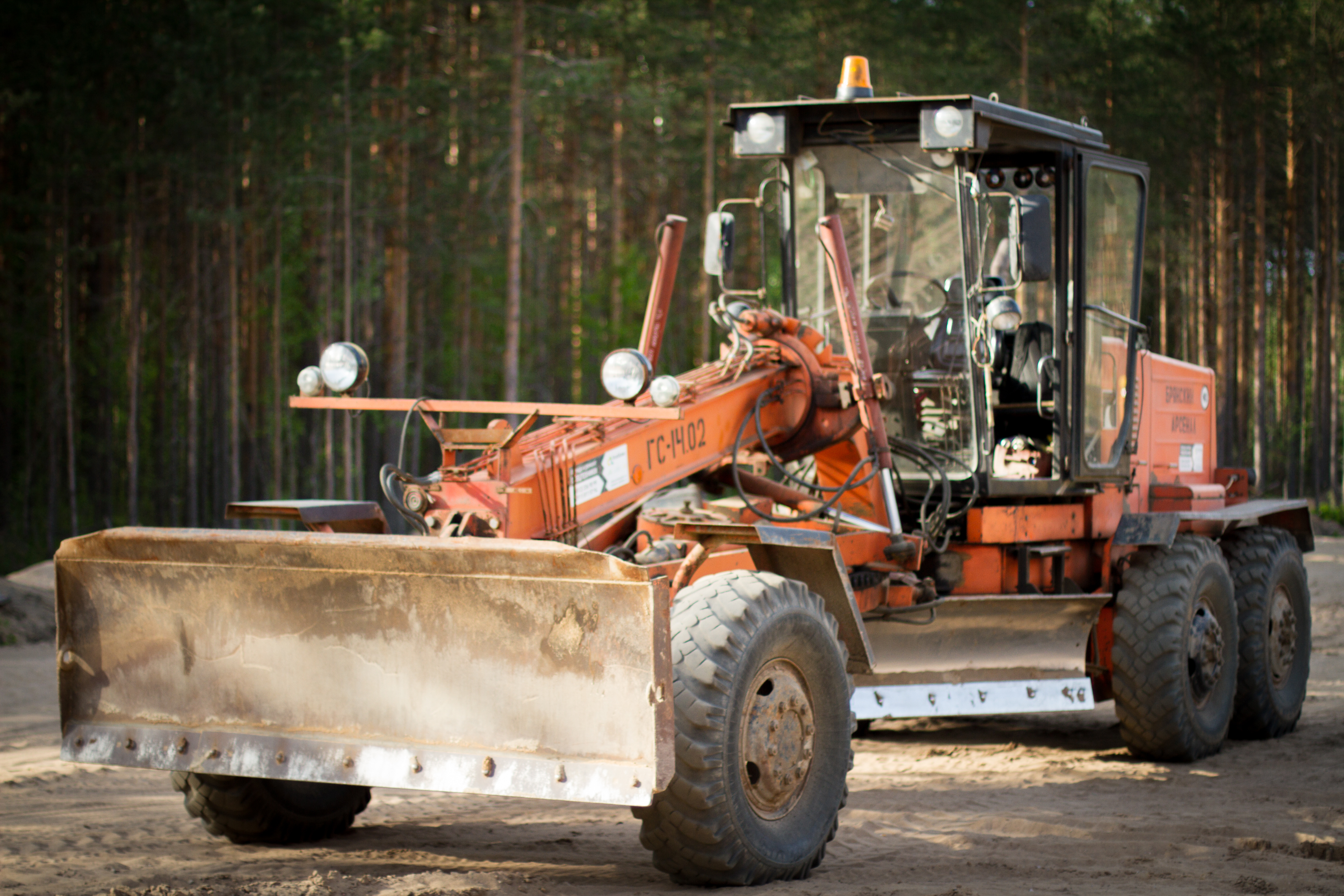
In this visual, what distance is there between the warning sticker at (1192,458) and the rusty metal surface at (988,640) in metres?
2.00

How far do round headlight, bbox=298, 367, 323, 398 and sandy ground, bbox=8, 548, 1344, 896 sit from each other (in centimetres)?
190

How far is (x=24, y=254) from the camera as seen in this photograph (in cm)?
3059

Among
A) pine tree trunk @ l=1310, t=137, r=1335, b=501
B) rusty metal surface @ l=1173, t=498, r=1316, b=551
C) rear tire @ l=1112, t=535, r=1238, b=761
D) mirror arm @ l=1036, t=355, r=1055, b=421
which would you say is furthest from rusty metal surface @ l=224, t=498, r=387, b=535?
pine tree trunk @ l=1310, t=137, r=1335, b=501

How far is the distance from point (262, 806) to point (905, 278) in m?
4.61

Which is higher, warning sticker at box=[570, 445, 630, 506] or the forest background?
the forest background

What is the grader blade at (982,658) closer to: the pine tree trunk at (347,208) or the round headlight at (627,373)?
the round headlight at (627,373)

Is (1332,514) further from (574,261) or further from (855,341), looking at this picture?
(855,341)

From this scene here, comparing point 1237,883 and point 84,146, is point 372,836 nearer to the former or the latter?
point 1237,883

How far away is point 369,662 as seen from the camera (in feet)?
16.4

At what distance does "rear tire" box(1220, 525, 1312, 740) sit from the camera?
8.95 meters

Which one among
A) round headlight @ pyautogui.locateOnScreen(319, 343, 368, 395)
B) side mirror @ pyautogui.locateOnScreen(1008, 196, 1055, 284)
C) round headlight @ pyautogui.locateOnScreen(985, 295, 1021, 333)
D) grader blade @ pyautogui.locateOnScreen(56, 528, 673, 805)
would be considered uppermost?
side mirror @ pyautogui.locateOnScreen(1008, 196, 1055, 284)

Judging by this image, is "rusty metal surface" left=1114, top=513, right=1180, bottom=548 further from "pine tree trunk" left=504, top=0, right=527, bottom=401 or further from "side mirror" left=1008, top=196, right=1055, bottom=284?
"pine tree trunk" left=504, top=0, right=527, bottom=401

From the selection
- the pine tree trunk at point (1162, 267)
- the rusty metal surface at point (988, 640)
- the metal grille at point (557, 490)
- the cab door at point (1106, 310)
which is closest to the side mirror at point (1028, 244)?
the cab door at point (1106, 310)

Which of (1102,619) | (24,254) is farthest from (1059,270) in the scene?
(24,254)
